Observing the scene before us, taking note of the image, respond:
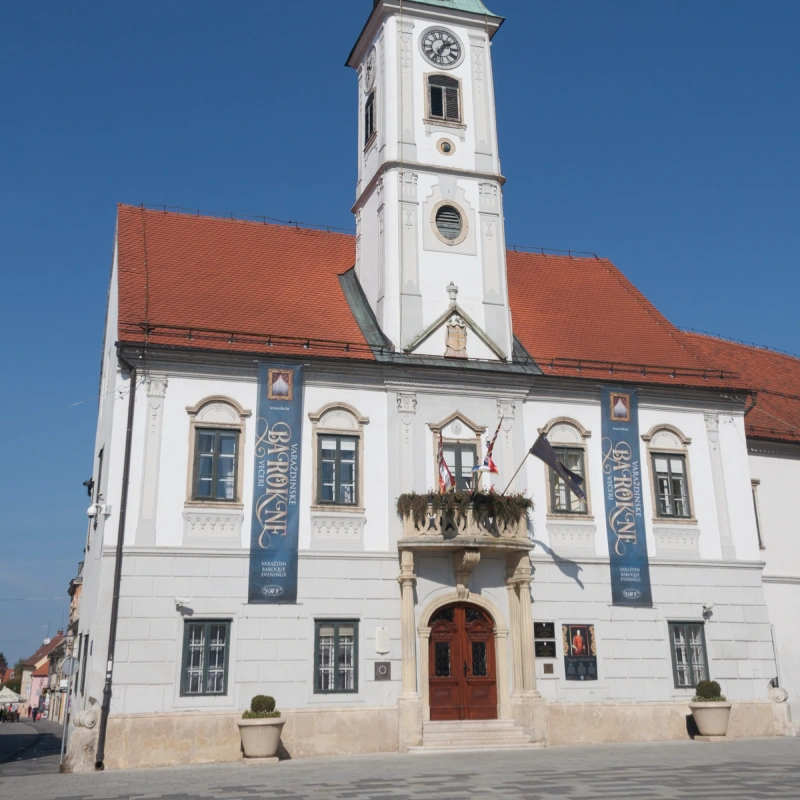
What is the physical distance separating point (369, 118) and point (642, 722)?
1849 centimetres

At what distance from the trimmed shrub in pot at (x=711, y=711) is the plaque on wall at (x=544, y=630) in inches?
148

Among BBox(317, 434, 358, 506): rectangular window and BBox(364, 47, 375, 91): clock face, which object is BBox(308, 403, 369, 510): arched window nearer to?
BBox(317, 434, 358, 506): rectangular window

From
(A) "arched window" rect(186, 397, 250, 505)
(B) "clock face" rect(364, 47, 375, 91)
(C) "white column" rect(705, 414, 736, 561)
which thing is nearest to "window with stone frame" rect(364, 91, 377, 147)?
(B) "clock face" rect(364, 47, 375, 91)

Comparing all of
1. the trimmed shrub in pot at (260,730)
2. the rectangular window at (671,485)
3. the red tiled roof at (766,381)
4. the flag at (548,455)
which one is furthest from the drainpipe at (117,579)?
the red tiled roof at (766,381)

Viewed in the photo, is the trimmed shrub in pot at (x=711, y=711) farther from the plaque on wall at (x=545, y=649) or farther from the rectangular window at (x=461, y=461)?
the rectangular window at (x=461, y=461)

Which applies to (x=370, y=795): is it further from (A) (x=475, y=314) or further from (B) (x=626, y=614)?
(A) (x=475, y=314)

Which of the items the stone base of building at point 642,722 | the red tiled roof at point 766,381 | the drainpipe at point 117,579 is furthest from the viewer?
the red tiled roof at point 766,381

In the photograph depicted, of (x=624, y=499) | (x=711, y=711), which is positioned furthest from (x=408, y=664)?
(x=711, y=711)

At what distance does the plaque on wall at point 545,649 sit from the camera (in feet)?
73.7

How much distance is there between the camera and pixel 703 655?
23734mm

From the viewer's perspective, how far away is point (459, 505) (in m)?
21.8

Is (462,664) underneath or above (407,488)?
underneath

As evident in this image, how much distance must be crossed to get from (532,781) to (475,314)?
13.1 metres

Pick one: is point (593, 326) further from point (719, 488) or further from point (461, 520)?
point (461, 520)
